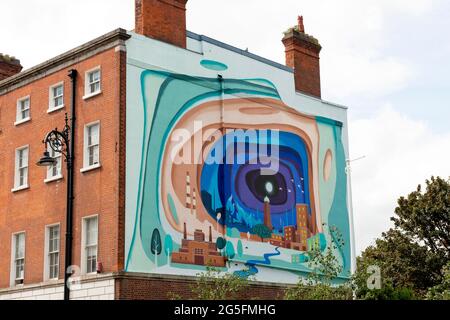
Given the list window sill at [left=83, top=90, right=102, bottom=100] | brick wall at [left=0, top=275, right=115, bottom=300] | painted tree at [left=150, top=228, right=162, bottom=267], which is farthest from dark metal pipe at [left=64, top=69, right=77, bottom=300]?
painted tree at [left=150, top=228, right=162, bottom=267]

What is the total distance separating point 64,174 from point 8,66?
9.20 metres

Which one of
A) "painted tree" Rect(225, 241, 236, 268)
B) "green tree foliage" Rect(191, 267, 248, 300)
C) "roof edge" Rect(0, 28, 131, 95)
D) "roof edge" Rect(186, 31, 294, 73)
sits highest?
"roof edge" Rect(186, 31, 294, 73)

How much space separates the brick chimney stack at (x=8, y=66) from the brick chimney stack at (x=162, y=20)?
365 inches

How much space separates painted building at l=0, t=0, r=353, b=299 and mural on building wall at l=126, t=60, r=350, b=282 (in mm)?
60

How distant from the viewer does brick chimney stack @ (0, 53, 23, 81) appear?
37250mm

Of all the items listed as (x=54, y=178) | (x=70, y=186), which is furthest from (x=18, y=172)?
(x=70, y=186)

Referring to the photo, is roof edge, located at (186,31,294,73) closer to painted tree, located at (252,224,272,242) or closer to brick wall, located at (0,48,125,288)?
brick wall, located at (0,48,125,288)

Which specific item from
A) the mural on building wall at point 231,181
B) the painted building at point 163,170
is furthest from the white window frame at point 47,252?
the mural on building wall at point 231,181

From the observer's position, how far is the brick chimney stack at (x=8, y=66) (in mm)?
37250

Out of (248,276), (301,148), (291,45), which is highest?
(291,45)

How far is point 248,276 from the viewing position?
31.8 m
